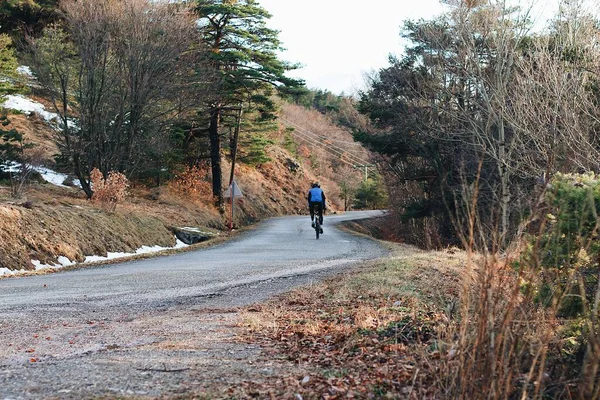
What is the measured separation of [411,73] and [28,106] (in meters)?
23.4

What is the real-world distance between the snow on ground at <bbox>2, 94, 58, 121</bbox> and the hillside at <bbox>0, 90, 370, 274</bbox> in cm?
49

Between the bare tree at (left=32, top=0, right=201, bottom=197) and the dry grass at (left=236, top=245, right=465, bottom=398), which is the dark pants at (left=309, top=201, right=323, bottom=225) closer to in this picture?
the bare tree at (left=32, top=0, right=201, bottom=197)

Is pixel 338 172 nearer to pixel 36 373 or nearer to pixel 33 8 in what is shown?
pixel 33 8

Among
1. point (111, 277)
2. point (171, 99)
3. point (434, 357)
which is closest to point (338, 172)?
point (171, 99)

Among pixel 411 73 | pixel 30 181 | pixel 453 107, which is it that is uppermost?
pixel 411 73

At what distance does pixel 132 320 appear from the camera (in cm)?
870

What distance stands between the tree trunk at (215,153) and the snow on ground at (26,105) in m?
9.09

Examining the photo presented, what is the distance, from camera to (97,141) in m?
27.3

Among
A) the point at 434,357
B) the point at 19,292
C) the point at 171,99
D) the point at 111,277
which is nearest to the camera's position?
the point at 434,357

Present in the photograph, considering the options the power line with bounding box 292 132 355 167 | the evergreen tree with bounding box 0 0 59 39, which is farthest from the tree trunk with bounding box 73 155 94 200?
the power line with bounding box 292 132 355 167

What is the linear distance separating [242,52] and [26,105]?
1361 cm

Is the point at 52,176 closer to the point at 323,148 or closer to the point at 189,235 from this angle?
the point at 189,235

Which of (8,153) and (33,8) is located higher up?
(33,8)

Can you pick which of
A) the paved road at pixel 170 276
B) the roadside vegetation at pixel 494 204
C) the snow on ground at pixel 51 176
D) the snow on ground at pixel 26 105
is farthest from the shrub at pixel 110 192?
the snow on ground at pixel 26 105
